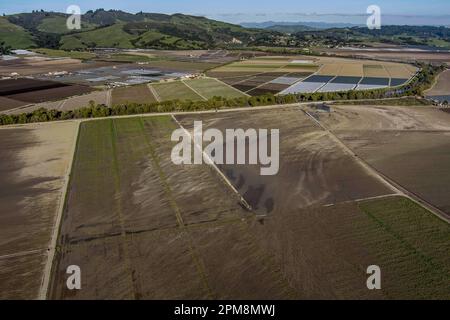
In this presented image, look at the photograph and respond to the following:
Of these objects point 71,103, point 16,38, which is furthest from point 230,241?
point 16,38

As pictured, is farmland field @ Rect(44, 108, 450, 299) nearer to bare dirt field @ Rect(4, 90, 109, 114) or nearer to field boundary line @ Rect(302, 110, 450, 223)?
field boundary line @ Rect(302, 110, 450, 223)

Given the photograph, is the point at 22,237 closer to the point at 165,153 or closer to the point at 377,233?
the point at 165,153

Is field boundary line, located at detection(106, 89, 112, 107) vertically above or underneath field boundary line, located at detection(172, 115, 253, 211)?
above

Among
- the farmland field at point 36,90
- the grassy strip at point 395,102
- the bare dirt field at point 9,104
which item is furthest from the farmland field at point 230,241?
the farmland field at point 36,90

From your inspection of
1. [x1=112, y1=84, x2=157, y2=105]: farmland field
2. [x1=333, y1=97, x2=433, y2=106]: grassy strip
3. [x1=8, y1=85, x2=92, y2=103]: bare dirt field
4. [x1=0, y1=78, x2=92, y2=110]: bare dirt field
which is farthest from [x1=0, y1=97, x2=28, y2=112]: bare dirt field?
[x1=333, y1=97, x2=433, y2=106]: grassy strip

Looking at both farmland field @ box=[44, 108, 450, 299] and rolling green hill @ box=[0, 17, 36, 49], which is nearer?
farmland field @ box=[44, 108, 450, 299]

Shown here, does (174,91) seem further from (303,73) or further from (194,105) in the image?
(303,73)

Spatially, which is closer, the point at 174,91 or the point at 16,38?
the point at 174,91
